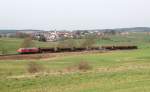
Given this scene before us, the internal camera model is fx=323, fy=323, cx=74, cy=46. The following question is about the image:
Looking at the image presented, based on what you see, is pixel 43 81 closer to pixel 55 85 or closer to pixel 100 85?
pixel 55 85

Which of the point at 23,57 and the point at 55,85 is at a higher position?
the point at 55,85

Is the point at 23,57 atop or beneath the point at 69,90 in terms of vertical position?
beneath

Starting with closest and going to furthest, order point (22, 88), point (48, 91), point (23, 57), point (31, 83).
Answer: point (48, 91)
point (22, 88)
point (31, 83)
point (23, 57)

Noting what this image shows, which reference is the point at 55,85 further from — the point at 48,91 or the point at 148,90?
the point at 148,90

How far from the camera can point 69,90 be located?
12.4 meters

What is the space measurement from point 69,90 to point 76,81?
2648 mm

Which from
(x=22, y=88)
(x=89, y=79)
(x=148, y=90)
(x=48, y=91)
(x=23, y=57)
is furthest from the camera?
(x=23, y=57)

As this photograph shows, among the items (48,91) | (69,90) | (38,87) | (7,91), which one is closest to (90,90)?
(69,90)

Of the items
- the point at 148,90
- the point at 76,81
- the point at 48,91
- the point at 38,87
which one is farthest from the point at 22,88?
the point at 148,90

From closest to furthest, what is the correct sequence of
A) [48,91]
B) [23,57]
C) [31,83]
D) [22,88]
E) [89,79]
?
[48,91] < [22,88] < [31,83] < [89,79] < [23,57]

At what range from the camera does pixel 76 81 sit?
591 inches

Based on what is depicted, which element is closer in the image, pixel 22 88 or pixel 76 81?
pixel 22 88

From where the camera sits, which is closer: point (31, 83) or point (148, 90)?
point (148, 90)

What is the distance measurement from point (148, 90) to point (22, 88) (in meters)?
5.11
